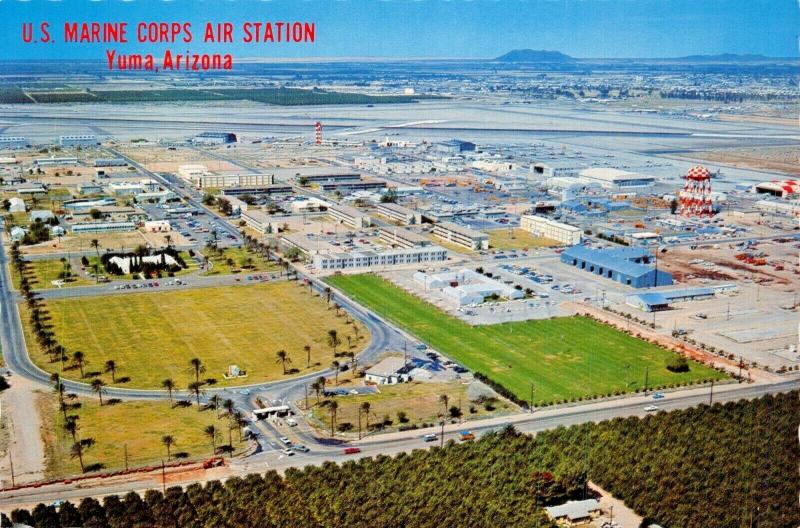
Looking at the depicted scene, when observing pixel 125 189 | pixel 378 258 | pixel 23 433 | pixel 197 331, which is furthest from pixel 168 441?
pixel 125 189

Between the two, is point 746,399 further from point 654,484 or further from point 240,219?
point 240,219

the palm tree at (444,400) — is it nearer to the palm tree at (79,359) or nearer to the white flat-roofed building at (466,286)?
the white flat-roofed building at (466,286)

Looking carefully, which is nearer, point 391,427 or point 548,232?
point 391,427

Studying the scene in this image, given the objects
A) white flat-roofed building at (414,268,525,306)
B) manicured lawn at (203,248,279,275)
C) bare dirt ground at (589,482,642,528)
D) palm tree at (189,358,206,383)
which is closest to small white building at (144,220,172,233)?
manicured lawn at (203,248,279,275)

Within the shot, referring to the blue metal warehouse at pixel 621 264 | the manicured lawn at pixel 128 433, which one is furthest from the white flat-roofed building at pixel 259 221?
the manicured lawn at pixel 128 433

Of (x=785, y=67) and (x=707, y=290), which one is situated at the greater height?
(x=785, y=67)

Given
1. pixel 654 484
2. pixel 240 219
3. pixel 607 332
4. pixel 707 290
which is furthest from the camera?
pixel 240 219

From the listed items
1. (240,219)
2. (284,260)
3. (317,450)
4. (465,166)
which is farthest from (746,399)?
(465,166)
